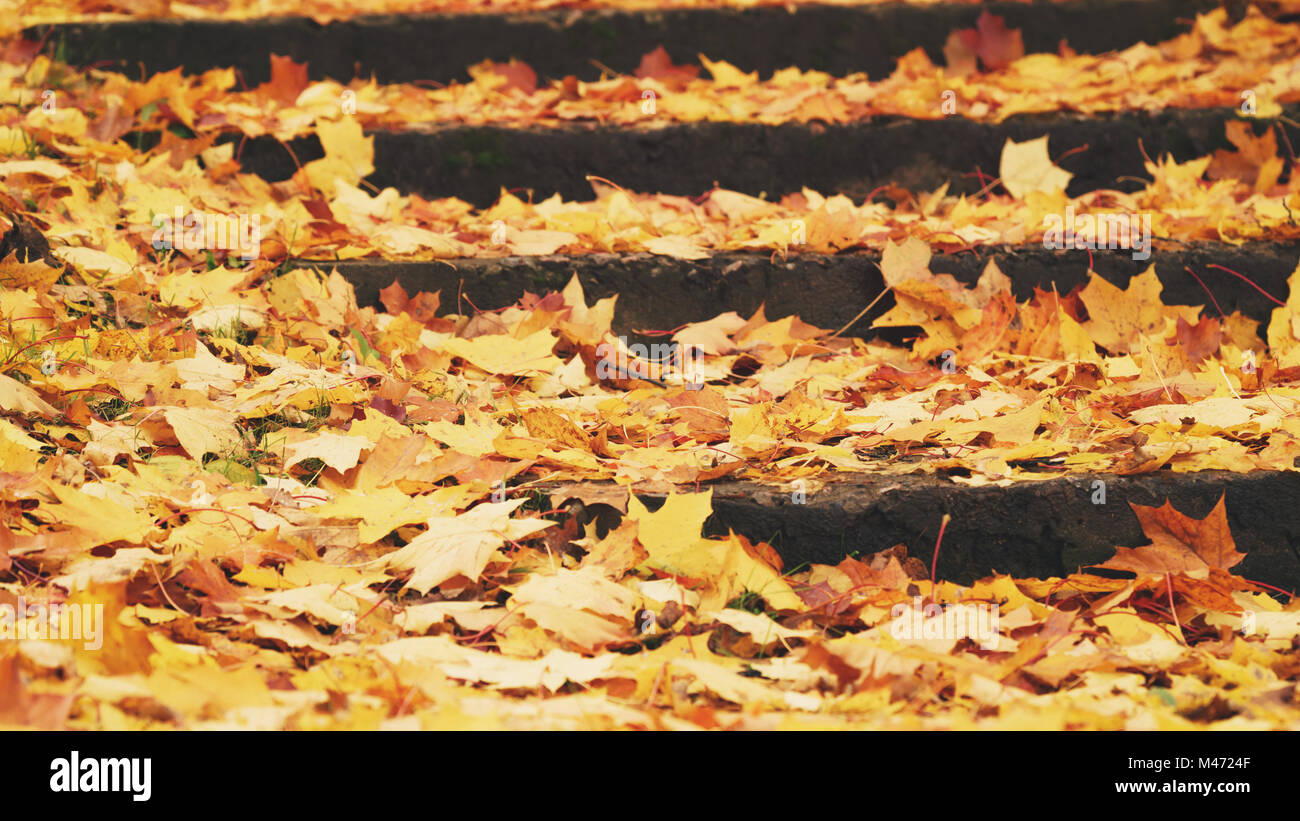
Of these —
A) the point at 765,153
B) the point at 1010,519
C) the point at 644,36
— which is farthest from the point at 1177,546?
the point at 644,36

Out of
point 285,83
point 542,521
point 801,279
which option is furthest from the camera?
point 285,83

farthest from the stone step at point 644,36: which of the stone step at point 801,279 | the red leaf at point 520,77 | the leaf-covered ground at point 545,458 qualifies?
the stone step at point 801,279

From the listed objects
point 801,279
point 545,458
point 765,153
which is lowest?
point 545,458

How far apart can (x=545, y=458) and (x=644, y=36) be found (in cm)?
196

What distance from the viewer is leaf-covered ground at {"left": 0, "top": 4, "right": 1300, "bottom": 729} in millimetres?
1196

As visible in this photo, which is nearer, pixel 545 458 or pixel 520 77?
pixel 545 458

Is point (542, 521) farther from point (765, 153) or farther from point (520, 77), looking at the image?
point (520, 77)

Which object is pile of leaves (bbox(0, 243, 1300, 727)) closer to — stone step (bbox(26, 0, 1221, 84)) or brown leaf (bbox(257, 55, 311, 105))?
brown leaf (bbox(257, 55, 311, 105))

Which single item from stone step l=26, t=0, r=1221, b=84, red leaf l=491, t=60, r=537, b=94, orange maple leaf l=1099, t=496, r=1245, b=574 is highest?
stone step l=26, t=0, r=1221, b=84

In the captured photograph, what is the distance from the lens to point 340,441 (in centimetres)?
157

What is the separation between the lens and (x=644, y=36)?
10.3 feet

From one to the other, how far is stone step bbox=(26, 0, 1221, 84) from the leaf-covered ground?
0.52m

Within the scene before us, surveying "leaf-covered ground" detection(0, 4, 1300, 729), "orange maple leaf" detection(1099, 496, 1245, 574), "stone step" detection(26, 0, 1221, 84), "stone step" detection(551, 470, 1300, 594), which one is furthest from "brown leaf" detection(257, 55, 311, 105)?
"orange maple leaf" detection(1099, 496, 1245, 574)
